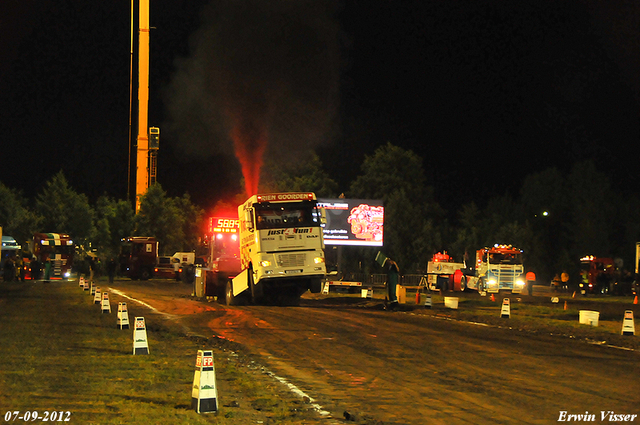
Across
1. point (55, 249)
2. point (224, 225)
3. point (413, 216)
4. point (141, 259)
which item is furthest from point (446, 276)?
point (55, 249)

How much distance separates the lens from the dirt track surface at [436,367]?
10000 millimetres

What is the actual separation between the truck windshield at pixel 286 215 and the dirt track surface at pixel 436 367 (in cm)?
459

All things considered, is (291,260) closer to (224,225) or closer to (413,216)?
(224,225)

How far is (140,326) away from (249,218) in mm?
13784

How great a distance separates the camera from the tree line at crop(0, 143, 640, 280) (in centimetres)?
7994

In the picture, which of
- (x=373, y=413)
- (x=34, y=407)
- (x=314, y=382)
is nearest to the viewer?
(x=34, y=407)

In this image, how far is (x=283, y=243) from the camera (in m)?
27.5

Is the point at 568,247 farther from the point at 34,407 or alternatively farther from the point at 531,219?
the point at 34,407

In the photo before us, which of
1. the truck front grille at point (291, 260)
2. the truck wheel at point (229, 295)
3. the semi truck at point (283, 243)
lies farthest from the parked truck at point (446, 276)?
the truck front grille at point (291, 260)

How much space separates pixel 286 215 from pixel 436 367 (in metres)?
14.7

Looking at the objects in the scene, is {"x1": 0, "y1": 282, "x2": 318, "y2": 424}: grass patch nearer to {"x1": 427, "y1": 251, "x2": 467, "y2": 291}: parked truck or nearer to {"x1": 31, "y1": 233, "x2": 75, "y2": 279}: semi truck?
{"x1": 427, "y1": 251, "x2": 467, "y2": 291}: parked truck

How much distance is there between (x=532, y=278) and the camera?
1849 inches

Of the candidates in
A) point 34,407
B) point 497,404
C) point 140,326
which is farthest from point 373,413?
point 140,326

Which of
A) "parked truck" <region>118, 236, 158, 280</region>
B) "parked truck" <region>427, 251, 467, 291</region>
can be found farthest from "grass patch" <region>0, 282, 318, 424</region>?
"parked truck" <region>118, 236, 158, 280</region>
